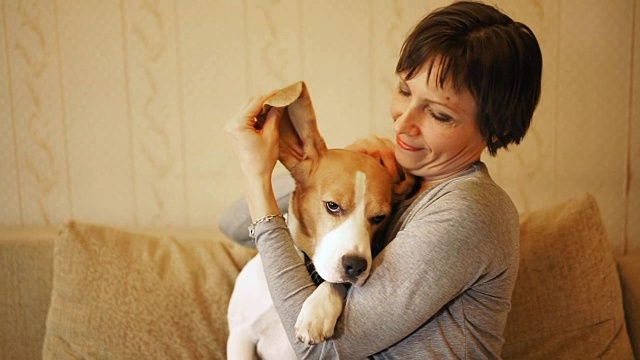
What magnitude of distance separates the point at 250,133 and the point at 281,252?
234 mm

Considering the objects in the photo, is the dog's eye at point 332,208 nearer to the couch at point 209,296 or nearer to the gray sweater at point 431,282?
the gray sweater at point 431,282

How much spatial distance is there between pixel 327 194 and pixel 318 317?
0.25 m

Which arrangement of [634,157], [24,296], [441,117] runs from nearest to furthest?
[441,117]
[24,296]
[634,157]

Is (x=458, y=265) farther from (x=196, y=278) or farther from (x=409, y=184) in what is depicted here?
(x=196, y=278)

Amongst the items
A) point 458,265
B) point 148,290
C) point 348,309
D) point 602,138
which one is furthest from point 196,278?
point 602,138

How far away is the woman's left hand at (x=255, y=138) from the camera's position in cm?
104

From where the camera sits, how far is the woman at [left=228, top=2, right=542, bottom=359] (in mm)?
912

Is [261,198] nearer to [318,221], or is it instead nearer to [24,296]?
[318,221]

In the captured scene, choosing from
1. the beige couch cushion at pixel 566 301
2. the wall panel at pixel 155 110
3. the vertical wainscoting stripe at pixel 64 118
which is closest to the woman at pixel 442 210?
the beige couch cushion at pixel 566 301

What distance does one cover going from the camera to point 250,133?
1.04 meters

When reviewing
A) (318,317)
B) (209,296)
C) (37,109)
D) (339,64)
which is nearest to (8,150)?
(37,109)

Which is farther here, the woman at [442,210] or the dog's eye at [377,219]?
the dog's eye at [377,219]

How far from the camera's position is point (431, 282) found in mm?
901

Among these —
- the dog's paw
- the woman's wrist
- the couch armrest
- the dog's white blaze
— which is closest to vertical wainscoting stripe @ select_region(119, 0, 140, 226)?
the woman's wrist
